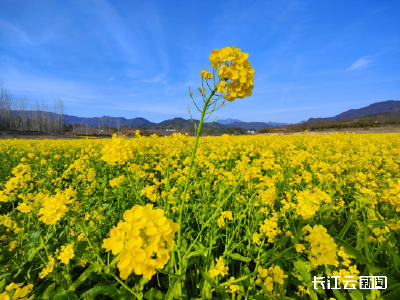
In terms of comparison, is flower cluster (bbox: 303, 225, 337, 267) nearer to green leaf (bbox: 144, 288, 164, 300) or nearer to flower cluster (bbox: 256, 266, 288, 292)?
flower cluster (bbox: 256, 266, 288, 292)

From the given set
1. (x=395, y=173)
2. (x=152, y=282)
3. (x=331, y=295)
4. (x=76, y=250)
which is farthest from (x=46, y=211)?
(x=395, y=173)

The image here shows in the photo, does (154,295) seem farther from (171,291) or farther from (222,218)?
(222,218)

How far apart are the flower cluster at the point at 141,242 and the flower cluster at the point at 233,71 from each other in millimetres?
937

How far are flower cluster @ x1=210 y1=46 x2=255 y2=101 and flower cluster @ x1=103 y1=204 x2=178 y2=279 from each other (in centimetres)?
94

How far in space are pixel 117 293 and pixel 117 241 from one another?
31.2 inches

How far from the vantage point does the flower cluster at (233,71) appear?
127 centimetres

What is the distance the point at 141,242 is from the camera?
2.86 ft

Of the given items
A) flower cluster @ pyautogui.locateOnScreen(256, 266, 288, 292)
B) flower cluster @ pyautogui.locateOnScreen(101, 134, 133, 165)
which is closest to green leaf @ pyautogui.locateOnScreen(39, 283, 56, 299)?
flower cluster @ pyautogui.locateOnScreen(101, 134, 133, 165)

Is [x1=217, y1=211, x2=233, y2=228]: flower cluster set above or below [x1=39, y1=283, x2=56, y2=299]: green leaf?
above

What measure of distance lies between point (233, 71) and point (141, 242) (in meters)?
1.19

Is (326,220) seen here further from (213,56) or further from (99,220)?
(99,220)

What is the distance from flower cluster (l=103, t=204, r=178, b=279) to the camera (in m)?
0.88

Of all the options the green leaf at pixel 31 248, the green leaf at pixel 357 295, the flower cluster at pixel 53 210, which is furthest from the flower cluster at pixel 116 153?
the green leaf at pixel 357 295

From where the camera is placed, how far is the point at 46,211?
4.80ft
